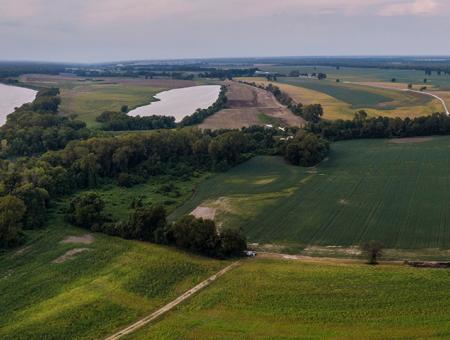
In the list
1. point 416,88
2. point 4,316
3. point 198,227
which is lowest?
point 4,316

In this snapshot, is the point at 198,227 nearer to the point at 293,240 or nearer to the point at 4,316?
the point at 293,240

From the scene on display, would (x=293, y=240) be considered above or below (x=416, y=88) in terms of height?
below

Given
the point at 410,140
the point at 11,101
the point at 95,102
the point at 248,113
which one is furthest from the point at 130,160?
the point at 11,101

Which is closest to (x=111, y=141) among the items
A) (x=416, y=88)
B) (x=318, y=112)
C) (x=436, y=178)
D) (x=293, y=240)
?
(x=293, y=240)

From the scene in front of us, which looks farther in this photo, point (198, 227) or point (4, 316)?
point (198, 227)

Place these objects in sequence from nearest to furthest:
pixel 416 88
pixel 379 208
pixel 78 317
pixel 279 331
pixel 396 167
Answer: pixel 279 331
pixel 78 317
pixel 379 208
pixel 396 167
pixel 416 88

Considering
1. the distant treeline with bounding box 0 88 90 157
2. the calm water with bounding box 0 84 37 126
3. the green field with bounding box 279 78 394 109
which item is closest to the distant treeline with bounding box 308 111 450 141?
the green field with bounding box 279 78 394 109
